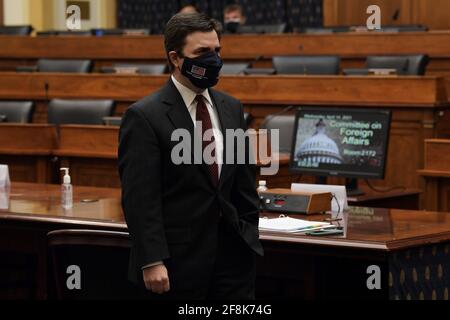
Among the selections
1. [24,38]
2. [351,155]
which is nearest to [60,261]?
[351,155]

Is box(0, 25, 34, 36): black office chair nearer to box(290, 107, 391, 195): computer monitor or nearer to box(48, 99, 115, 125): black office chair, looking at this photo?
box(48, 99, 115, 125): black office chair

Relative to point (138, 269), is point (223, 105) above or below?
above

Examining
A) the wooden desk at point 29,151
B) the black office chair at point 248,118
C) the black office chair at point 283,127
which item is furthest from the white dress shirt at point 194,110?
the wooden desk at point 29,151

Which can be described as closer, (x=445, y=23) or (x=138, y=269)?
(x=138, y=269)

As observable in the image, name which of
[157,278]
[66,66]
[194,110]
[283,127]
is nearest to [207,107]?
[194,110]

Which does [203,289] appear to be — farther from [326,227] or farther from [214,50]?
[326,227]

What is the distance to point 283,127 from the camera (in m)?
6.99

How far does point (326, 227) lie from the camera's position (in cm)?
408

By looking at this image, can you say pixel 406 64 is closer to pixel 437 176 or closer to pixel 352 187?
pixel 437 176

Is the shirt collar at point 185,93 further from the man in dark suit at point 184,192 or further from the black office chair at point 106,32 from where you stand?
the black office chair at point 106,32

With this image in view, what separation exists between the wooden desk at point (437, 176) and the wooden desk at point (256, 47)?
2.41 metres

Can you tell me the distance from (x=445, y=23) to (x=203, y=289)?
843 cm
